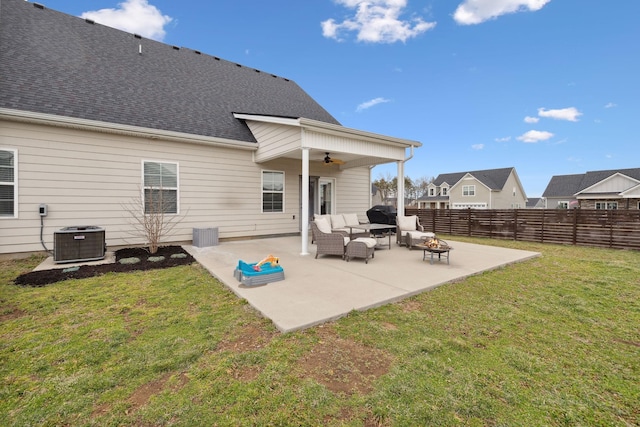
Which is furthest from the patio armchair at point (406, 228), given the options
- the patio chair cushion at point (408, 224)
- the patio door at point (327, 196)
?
the patio door at point (327, 196)

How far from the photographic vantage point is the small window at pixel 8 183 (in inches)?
225

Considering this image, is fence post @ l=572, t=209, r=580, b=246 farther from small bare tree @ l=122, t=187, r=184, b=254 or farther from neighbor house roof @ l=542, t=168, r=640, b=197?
neighbor house roof @ l=542, t=168, r=640, b=197

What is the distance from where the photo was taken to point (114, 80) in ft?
25.7

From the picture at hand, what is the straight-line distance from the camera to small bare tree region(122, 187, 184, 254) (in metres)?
6.82

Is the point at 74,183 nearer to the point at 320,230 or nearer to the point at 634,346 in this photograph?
the point at 320,230

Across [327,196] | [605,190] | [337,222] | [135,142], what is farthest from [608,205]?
[135,142]

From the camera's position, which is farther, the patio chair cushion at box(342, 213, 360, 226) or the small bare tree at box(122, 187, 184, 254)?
the patio chair cushion at box(342, 213, 360, 226)

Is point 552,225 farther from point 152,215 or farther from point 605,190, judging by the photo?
point 605,190

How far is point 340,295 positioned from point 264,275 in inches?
52.3

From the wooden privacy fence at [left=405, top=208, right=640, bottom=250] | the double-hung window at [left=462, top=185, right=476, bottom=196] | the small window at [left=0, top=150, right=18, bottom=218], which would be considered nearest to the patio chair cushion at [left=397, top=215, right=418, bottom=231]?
the wooden privacy fence at [left=405, top=208, right=640, bottom=250]

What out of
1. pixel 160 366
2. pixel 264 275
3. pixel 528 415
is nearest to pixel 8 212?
pixel 264 275

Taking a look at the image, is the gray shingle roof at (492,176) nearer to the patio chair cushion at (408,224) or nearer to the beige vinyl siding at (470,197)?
the beige vinyl siding at (470,197)

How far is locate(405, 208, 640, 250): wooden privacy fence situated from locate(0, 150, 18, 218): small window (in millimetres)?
14090

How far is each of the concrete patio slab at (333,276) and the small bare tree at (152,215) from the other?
870 mm
